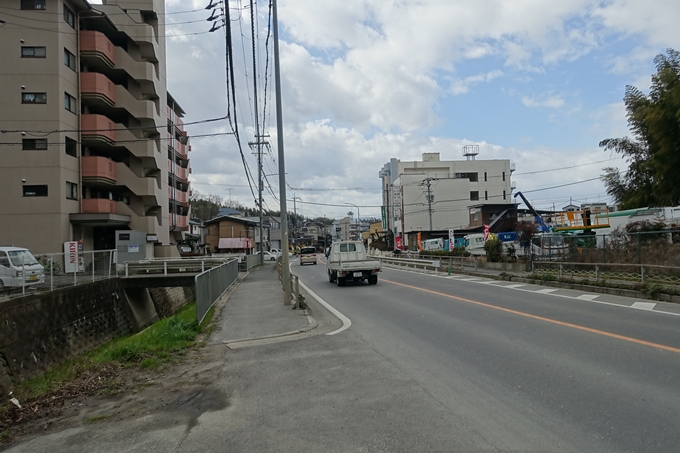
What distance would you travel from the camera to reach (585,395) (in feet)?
18.1

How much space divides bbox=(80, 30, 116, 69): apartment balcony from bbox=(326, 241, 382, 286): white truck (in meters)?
22.6

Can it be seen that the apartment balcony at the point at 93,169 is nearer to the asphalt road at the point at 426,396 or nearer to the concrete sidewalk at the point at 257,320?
the concrete sidewalk at the point at 257,320

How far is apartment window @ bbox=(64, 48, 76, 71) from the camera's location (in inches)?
1209

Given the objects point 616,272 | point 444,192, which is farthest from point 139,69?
point 444,192

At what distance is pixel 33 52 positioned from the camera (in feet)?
96.2

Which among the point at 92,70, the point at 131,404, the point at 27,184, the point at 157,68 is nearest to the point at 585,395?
the point at 131,404

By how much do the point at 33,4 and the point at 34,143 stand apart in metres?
8.59

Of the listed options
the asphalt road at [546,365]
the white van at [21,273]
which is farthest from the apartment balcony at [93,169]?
the asphalt road at [546,365]

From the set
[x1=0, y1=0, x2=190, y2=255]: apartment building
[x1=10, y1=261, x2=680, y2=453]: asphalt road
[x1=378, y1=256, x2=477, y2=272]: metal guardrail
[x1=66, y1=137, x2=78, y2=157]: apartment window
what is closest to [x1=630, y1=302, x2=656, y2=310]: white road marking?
[x1=10, y1=261, x2=680, y2=453]: asphalt road

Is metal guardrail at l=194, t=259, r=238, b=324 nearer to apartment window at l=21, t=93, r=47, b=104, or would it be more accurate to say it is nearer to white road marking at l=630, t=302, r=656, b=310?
white road marking at l=630, t=302, r=656, b=310

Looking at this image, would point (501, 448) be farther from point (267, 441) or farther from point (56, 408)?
point (56, 408)

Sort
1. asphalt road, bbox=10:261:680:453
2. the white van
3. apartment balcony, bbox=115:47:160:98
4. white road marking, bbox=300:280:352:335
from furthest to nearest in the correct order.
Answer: apartment balcony, bbox=115:47:160:98, the white van, white road marking, bbox=300:280:352:335, asphalt road, bbox=10:261:680:453

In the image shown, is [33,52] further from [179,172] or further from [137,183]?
[179,172]

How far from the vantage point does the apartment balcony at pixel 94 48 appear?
32.5 metres
